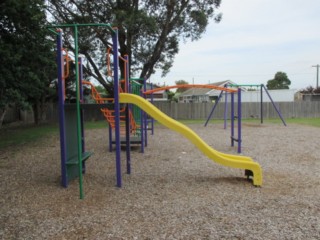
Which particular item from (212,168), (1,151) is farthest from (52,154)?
(212,168)

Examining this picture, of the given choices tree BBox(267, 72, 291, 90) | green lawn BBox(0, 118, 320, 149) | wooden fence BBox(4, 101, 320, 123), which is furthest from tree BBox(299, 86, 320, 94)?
green lawn BBox(0, 118, 320, 149)

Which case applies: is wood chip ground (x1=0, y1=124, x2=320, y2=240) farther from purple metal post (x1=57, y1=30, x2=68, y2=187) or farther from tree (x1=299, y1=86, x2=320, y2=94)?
tree (x1=299, y1=86, x2=320, y2=94)

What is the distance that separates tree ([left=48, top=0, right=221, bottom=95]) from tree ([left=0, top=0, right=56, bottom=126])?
20.1 ft

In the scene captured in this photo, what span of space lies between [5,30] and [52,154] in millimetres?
3801

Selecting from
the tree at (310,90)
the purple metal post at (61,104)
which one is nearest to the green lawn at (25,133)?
the purple metal post at (61,104)

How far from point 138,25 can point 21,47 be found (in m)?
7.24

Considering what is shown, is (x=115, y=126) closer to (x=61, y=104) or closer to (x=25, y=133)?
(x=61, y=104)

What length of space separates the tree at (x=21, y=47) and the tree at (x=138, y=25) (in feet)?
20.1

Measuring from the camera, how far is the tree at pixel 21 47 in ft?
27.7

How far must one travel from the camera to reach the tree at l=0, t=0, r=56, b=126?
27.7 feet

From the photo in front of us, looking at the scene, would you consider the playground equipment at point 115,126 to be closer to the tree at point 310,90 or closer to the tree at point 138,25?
the tree at point 138,25

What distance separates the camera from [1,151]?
898cm

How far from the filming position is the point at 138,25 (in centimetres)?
1523

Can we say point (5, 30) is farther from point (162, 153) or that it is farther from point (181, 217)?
point (181, 217)
